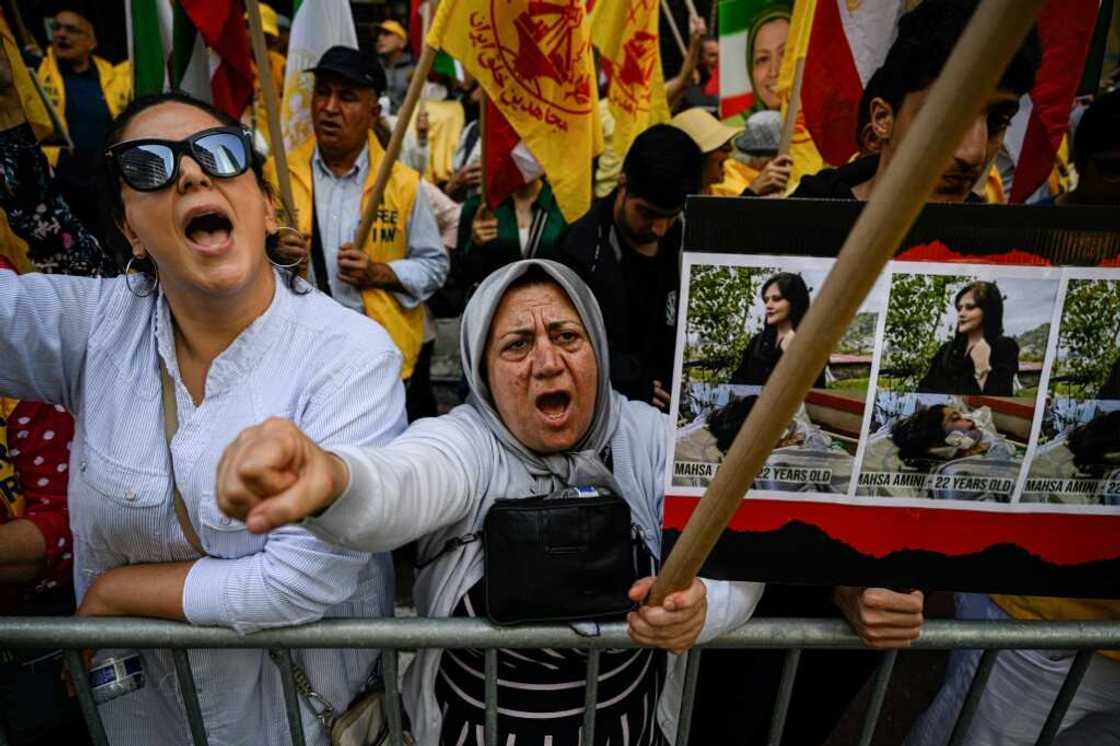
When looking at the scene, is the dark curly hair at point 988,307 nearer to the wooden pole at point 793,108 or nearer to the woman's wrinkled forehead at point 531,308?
the woman's wrinkled forehead at point 531,308

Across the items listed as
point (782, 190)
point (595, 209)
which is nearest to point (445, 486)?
point (595, 209)

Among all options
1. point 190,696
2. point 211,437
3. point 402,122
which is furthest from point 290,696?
point 402,122

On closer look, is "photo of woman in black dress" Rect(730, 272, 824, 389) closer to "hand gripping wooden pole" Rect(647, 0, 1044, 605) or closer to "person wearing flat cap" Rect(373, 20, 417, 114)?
"hand gripping wooden pole" Rect(647, 0, 1044, 605)

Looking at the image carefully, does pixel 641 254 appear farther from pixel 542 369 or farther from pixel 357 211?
pixel 542 369

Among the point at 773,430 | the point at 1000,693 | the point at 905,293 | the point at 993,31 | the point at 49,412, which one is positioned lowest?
the point at 1000,693

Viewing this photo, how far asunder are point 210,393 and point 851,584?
51.3 inches

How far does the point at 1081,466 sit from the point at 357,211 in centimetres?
301

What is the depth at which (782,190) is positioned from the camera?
3.47 metres

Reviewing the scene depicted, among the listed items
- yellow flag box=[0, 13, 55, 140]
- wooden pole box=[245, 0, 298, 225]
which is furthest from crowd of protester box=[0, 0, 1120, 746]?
wooden pole box=[245, 0, 298, 225]

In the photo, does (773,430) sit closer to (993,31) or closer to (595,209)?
(993,31)

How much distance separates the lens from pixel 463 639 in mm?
1362

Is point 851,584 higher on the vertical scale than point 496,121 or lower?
lower

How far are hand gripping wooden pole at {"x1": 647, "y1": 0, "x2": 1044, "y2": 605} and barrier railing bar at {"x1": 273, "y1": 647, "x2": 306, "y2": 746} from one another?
1014 mm

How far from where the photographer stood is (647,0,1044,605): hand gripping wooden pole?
595mm
